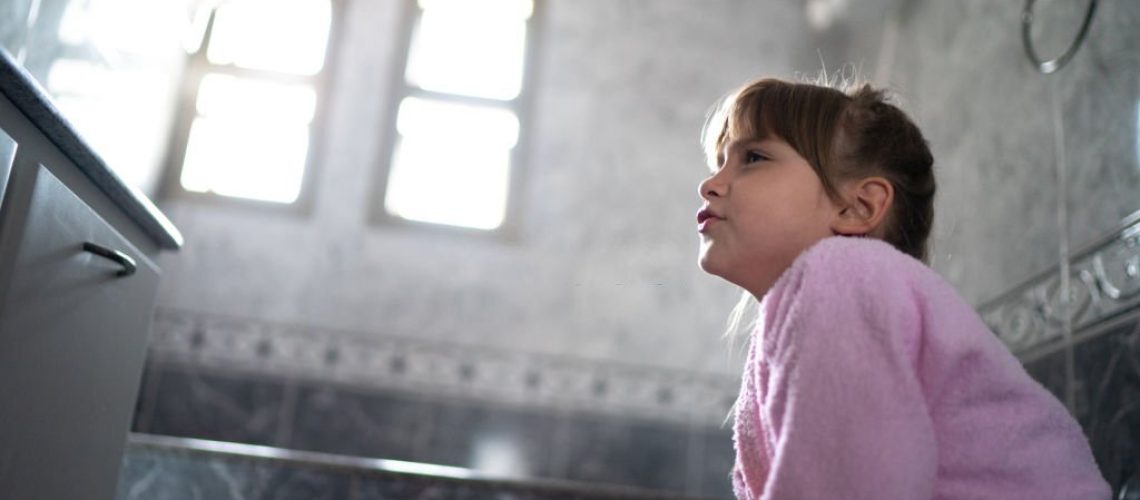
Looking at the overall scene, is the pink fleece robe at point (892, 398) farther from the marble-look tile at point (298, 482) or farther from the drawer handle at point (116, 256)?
the marble-look tile at point (298, 482)

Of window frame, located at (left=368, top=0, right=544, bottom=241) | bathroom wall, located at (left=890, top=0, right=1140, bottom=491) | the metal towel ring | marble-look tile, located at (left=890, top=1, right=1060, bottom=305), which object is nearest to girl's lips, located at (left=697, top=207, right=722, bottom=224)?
bathroom wall, located at (left=890, top=0, right=1140, bottom=491)

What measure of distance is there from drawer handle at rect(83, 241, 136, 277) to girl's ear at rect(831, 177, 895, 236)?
800 millimetres

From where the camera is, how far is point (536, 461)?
321 centimetres

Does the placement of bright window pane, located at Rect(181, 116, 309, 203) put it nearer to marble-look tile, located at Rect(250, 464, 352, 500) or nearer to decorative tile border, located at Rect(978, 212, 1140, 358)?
marble-look tile, located at Rect(250, 464, 352, 500)

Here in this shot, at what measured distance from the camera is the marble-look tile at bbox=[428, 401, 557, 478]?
320cm

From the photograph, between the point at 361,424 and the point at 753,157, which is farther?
the point at 361,424

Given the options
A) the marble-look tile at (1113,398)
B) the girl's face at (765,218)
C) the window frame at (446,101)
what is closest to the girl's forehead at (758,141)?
the girl's face at (765,218)

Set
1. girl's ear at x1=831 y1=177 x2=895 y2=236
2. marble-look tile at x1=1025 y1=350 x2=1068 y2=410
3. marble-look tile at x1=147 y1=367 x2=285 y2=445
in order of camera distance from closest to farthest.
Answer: girl's ear at x1=831 y1=177 x2=895 y2=236 < marble-look tile at x1=1025 y1=350 x2=1068 y2=410 < marble-look tile at x1=147 y1=367 x2=285 y2=445

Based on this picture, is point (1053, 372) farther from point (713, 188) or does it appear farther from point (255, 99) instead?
point (255, 99)

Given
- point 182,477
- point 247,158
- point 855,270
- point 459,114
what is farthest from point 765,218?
point 247,158

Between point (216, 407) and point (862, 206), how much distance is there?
2.59 m

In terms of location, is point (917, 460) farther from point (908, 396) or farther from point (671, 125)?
point (671, 125)

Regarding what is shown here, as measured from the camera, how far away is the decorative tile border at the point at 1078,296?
1684 mm

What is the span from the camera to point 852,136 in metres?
1.07
